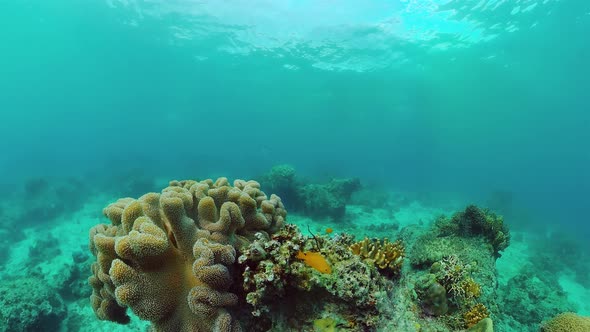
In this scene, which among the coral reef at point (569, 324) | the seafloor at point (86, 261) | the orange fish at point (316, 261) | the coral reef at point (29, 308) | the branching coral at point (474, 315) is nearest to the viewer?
the orange fish at point (316, 261)

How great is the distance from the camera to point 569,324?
16.0ft

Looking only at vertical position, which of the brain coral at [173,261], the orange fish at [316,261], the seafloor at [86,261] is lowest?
the seafloor at [86,261]

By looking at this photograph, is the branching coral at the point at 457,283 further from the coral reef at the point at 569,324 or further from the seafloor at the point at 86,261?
the coral reef at the point at 569,324

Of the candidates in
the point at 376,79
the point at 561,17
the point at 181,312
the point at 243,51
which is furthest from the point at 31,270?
the point at 376,79

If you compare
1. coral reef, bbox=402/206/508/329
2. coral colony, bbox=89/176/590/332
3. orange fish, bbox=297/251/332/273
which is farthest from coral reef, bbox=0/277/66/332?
coral reef, bbox=402/206/508/329

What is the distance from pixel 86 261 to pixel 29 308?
4.51m

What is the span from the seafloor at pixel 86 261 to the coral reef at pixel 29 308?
0.08ft

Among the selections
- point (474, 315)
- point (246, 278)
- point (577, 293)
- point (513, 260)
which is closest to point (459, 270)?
point (474, 315)

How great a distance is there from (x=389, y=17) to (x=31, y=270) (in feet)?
111

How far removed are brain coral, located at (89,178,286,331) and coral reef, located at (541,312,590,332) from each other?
547cm

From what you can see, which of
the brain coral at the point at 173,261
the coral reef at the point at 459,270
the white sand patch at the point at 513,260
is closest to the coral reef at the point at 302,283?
the brain coral at the point at 173,261

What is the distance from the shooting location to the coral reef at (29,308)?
27.5 ft

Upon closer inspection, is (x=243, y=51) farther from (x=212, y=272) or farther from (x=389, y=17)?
(x=212, y=272)

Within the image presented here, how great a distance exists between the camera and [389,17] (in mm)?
30047
